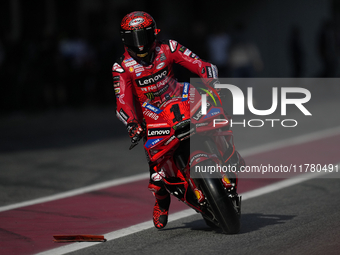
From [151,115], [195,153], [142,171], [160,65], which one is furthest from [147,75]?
[142,171]

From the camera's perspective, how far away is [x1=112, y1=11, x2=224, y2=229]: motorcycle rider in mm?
5793

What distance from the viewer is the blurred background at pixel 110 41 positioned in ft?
54.6

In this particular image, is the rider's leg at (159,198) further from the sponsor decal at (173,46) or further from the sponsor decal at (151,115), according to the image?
the sponsor decal at (173,46)

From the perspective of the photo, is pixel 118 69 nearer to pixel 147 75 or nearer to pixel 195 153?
pixel 147 75

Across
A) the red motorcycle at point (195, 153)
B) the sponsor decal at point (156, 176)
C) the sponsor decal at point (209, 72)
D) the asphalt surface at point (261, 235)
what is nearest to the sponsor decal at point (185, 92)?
the red motorcycle at point (195, 153)

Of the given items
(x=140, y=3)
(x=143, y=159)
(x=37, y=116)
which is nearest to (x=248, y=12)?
(x=140, y=3)

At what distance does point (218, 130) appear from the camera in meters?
5.61

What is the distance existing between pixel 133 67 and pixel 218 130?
1.07 meters

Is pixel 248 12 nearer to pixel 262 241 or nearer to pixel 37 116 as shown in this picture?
pixel 37 116

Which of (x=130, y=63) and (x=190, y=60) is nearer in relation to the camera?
(x=130, y=63)

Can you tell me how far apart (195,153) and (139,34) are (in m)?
1.25

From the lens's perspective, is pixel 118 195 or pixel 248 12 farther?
pixel 248 12

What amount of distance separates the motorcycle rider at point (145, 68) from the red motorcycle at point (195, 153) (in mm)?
283

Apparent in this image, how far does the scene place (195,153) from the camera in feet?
17.9
